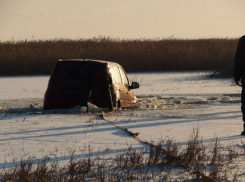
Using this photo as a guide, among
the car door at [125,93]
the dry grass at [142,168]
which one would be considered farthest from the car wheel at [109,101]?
the dry grass at [142,168]

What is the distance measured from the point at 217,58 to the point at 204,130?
25889mm

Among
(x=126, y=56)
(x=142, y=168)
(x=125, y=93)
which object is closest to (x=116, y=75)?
(x=125, y=93)

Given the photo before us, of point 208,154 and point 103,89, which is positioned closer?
point 208,154

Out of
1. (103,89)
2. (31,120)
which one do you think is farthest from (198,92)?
(31,120)

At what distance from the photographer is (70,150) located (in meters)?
8.12

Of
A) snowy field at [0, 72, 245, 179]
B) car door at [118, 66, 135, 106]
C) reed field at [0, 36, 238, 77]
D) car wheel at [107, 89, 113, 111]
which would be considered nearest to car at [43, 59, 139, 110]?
car wheel at [107, 89, 113, 111]

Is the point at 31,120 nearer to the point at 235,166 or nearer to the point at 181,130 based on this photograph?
the point at 181,130

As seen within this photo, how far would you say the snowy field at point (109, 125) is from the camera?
327 inches

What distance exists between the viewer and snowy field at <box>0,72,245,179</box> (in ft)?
27.2

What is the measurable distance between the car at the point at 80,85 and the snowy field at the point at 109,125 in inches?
8.7

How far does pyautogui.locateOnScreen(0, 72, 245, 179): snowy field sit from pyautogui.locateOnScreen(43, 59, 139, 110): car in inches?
8.7

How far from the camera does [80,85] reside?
43.1ft

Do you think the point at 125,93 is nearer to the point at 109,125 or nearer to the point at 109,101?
the point at 109,101

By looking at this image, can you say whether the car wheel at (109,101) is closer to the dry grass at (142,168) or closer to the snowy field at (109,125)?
the snowy field at (109,125)
